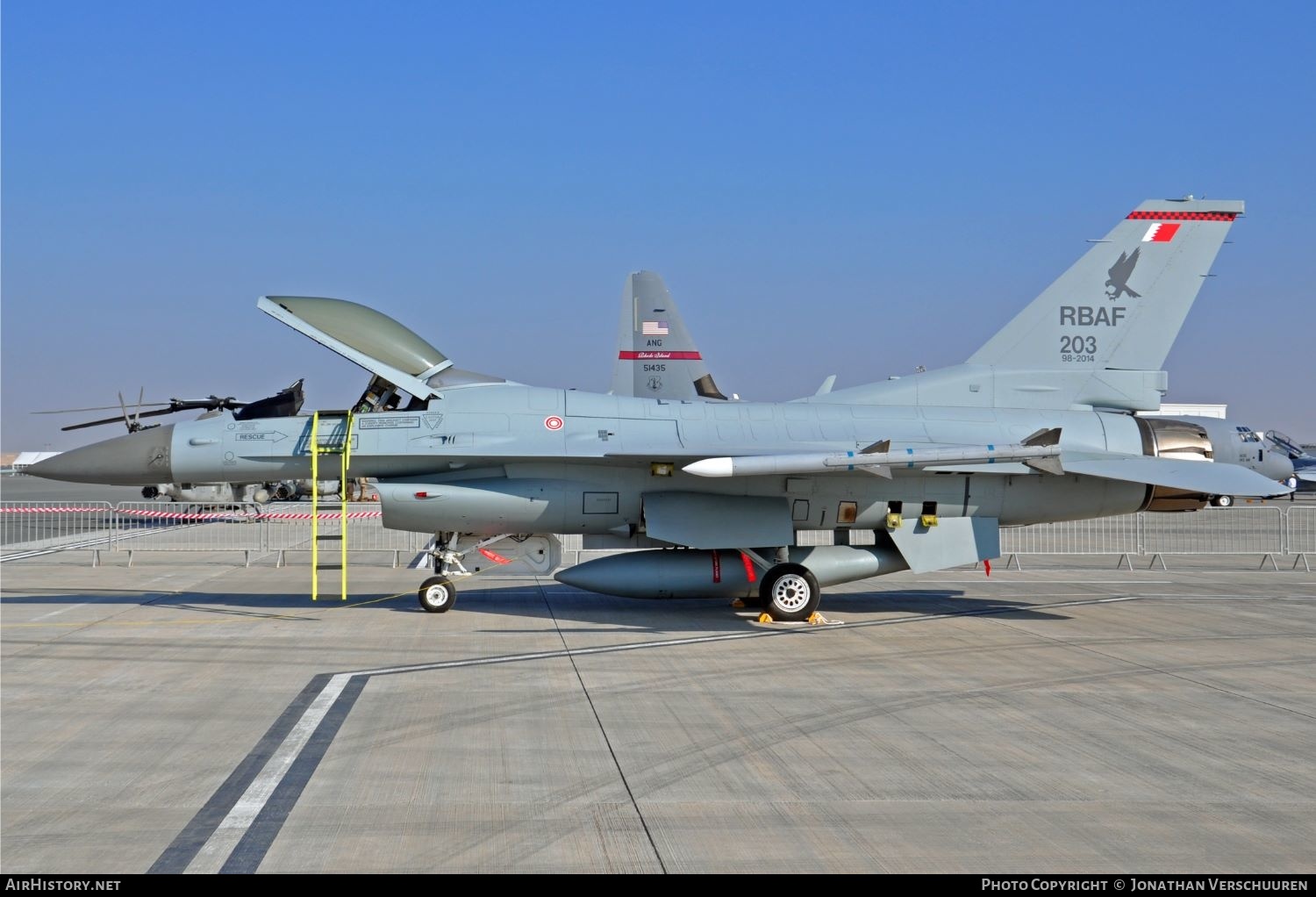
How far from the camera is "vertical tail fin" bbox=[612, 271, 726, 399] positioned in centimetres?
2302

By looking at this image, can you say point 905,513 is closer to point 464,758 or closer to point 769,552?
point 769,552

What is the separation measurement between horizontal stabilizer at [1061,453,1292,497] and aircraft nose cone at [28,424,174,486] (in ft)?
32.7

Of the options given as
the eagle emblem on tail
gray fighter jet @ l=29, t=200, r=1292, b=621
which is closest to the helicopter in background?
gray fighter jet @ l=29, t=200, r=1292, b=621

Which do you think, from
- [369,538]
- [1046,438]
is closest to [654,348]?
[369,538]

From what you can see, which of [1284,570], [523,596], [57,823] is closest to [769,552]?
[523,596]

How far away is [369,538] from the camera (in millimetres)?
23859

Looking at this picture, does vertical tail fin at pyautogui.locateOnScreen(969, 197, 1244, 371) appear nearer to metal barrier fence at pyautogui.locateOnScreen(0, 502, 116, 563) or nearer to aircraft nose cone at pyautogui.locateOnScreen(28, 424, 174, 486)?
aircraft nose cone at pyautogui.locateOnScreen(28, 424, 174, 486)

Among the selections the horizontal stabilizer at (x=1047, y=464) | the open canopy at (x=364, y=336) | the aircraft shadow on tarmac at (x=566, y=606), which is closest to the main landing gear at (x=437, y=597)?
the aircraft shadow on tarmac at (x=566, y=606)

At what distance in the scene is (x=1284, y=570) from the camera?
65.2 ft

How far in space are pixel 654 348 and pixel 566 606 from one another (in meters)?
10.0

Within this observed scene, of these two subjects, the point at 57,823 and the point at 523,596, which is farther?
the point at 523,596

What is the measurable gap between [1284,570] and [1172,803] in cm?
1639

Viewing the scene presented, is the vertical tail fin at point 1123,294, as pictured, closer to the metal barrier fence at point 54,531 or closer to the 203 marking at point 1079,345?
the 203 marking at point 1079,345
